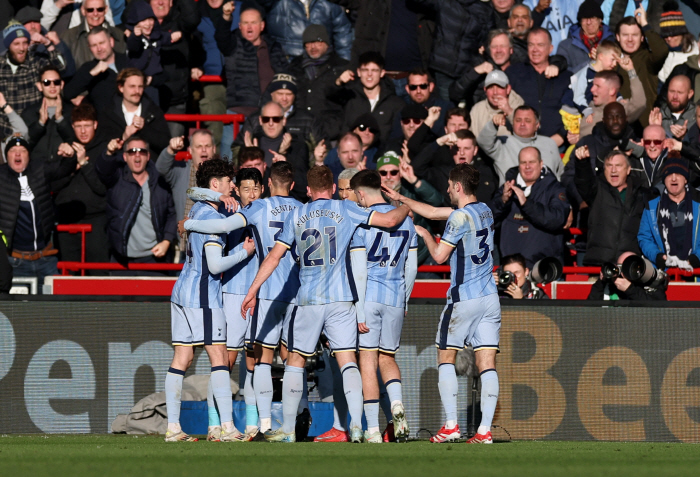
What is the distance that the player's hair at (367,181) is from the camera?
10031 millimetres

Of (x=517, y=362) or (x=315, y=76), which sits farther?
(x=315, y=76)

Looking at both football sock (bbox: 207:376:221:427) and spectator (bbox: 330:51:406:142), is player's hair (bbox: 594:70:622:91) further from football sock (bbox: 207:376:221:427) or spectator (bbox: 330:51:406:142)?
football sock (bbox: 207:376:221:427)

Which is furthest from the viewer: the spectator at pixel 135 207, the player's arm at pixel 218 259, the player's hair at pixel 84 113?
the player's hair at pixel 84 113

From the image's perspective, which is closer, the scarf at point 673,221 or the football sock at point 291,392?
the football sock at point 291,392

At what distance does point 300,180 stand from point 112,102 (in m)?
2.85

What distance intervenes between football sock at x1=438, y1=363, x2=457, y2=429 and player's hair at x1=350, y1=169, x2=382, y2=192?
5.48 feet

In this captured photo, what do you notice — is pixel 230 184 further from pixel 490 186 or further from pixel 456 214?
pixel 490 186

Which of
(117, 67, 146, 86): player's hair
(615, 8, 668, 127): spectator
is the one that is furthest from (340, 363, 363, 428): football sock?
(615, 8, 668, 127): spectator

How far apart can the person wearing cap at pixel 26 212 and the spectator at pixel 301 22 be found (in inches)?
177

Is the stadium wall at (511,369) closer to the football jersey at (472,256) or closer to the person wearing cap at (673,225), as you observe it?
the person wearing cap at (673,225)

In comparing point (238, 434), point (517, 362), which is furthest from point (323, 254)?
point (517, 362)

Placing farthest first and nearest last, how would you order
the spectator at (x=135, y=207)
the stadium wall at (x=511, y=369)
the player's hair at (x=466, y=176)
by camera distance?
the spectator at (x=135, y=207) → the stadium wall at (x=511, y=369) → the player's hair at (x=466, y=176)

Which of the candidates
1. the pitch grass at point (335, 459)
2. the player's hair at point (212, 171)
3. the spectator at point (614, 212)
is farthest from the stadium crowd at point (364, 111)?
the pitch grass at point (335, 459)

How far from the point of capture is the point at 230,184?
1010cm
